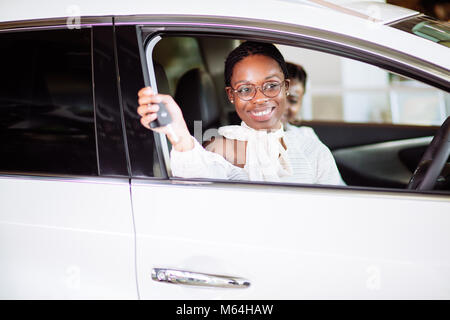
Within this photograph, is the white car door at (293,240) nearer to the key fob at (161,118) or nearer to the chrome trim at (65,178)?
the chrome trim at (65,178)

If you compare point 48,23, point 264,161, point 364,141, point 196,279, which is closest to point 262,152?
point 264,161

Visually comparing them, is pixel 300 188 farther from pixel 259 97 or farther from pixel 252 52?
pixel 252 52

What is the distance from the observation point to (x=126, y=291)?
1.46 metres

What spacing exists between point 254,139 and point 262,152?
0.07 meters

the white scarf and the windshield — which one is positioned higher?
the windshield

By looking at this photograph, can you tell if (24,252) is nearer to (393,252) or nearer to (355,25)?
(393,252)

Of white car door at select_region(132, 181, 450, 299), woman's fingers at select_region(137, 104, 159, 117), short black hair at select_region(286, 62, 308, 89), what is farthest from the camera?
short black hair at select_region(286, 62, 308, 89)

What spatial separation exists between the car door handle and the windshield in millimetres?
945

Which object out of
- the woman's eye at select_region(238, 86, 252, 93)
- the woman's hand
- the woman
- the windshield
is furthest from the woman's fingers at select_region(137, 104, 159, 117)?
the windshield

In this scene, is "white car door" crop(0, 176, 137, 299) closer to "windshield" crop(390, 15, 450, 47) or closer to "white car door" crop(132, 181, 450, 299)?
"white car door" crop(132, 181, 450, 299)

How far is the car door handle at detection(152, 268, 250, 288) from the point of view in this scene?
1.39 meters

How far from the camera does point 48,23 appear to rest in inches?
62.2

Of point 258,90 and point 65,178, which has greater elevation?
point 258,90

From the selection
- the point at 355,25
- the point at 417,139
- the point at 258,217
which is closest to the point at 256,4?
the point at 355,25
